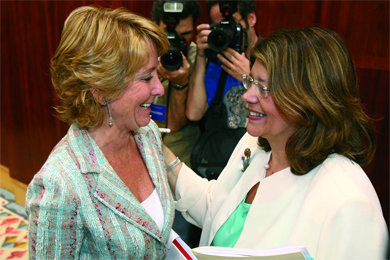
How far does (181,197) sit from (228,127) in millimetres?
464

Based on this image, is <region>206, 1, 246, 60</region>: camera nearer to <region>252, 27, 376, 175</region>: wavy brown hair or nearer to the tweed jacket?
<region>252, 27, 376, 175</region>: wavy brown hair

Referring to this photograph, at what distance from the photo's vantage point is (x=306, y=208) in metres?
1.18

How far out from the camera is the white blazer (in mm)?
1071

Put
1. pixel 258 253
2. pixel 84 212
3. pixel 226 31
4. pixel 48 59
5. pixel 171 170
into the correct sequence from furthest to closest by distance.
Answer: pixel 48 59, pixel 226 31, pixel 171 170, pixel 84 212, pixel 258 253

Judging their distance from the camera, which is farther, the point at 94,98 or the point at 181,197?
the point at 181,197

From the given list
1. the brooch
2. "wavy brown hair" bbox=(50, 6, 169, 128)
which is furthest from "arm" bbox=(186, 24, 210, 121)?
"wavy brown hair" bbox=(50, 6, 169, 128)

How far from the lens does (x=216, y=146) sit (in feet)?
6.11

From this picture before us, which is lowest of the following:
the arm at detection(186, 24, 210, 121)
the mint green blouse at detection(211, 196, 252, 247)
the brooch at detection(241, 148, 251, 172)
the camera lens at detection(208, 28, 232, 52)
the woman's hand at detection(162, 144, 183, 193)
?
the mint green blouse at detection(211, 196, 252, 247)

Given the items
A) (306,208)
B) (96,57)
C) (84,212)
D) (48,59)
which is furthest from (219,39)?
(48,59)

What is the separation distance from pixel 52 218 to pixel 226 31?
1.26 m

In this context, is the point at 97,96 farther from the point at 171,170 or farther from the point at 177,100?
the point at 177,100

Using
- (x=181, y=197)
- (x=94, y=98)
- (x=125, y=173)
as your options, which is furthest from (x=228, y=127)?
(x=94, y=98)

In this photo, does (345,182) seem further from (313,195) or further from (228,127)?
(228,127)

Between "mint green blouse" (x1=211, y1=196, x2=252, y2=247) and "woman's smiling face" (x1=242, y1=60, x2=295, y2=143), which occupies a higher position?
"woman's smiling face" (x1=242, y1=60, x2=295, y2=143)
